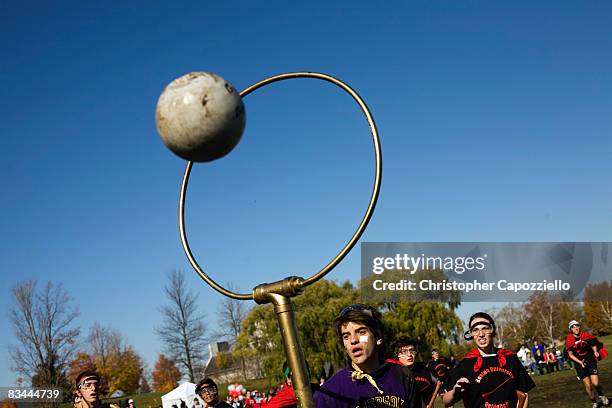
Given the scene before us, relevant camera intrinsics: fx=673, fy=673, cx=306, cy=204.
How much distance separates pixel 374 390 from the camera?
4.99m

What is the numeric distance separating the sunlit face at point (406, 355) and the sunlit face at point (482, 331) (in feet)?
4.94

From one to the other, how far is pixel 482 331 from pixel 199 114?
7.70m

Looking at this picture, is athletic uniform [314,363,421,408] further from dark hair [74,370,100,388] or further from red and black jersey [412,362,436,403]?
red and black jersey [412,362,436,403]

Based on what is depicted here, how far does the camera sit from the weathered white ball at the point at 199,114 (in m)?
3.03

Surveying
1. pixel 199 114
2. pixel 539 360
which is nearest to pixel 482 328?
pixel 199 114

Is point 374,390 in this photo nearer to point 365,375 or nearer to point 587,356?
point 365,375

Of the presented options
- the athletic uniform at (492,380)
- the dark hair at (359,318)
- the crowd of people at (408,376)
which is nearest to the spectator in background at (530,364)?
the crowd of people at (408,376)

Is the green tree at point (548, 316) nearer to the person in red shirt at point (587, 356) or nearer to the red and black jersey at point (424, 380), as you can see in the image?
the person in red shirt at point (587, 356)

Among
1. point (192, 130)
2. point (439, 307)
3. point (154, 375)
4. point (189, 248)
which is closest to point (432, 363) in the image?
point (189, 248)

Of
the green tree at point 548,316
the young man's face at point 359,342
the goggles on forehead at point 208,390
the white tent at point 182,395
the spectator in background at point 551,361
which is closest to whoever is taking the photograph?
the young man's face at point 359,342

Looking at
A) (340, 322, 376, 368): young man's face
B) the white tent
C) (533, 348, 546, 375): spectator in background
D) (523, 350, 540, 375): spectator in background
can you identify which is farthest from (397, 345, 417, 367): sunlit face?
(523, 350, 540, 375): spectator in background

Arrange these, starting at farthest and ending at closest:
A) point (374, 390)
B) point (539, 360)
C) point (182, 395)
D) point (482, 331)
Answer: point (182, 395), point (539, 360), point (482, 331), point (374, 390)

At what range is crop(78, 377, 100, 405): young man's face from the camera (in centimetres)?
885

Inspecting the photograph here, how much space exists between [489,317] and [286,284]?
738 centimetres
